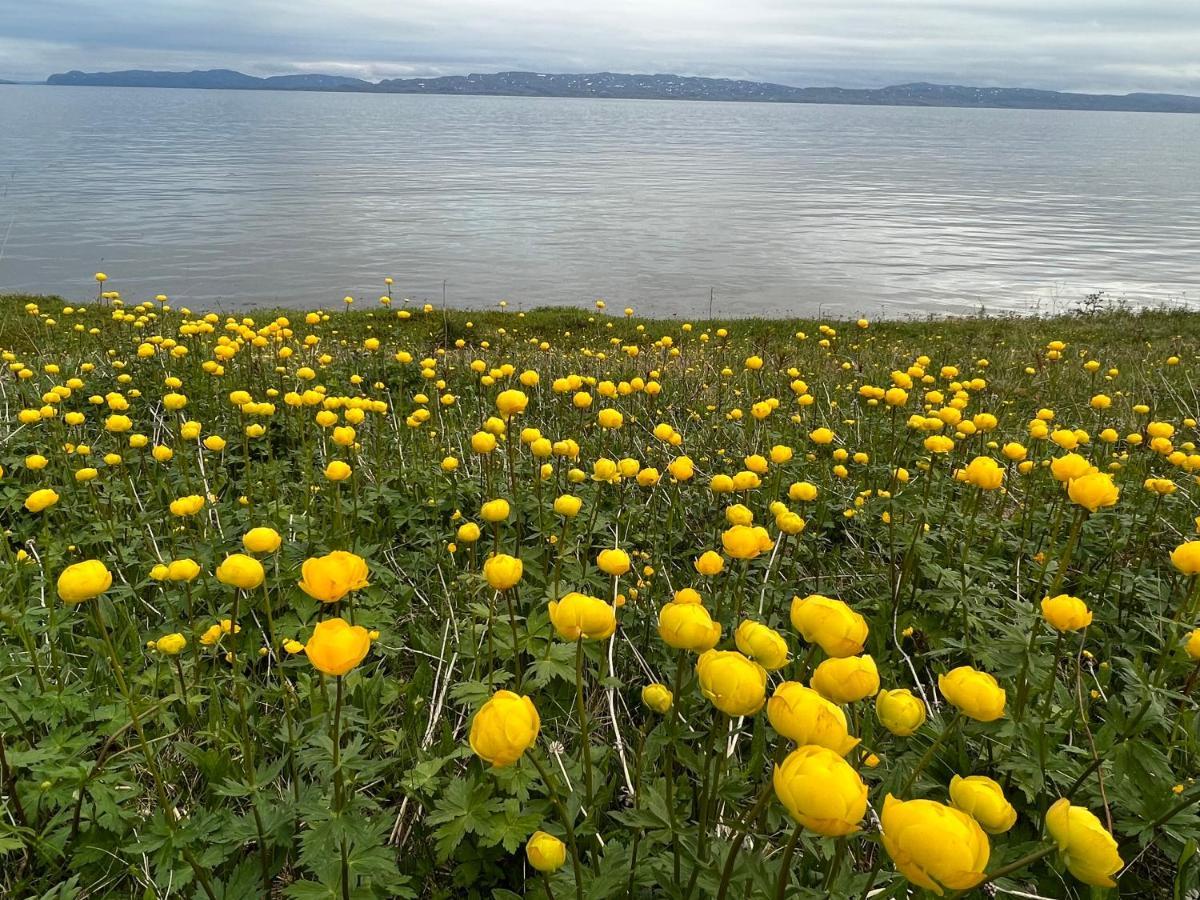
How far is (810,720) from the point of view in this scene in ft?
3.93

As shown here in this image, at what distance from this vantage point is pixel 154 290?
18.4 meters

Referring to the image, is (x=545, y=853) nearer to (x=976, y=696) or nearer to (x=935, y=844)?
(x=935, y=844)

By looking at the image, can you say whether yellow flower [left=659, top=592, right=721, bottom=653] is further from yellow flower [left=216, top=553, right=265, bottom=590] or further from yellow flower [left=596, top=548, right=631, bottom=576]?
yellow flower [left=216, top=553, right=265, bottom=590]

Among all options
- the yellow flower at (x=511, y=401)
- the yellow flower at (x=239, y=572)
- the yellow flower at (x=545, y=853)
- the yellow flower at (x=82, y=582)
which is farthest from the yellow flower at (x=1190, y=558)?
the yellow flower at (x=82, y=582)

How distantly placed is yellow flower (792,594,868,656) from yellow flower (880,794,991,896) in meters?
0.30

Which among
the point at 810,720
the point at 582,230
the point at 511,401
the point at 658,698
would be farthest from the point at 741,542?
the point at 582,230

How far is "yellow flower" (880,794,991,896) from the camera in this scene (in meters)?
1.05

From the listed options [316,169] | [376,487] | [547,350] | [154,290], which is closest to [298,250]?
[154,290]

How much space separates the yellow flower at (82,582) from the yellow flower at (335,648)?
72 centimetres

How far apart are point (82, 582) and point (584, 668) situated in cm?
160

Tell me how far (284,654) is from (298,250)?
23855mm

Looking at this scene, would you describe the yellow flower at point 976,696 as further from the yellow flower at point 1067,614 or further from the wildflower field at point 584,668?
the yellow flower at point 1067,614

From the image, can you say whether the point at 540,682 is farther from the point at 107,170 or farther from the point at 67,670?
the point at 107,170

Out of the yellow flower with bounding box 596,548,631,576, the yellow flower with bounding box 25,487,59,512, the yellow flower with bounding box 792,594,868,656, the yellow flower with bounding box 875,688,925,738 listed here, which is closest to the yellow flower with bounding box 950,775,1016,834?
the yellow flower with bounding box 875,688,925,738
